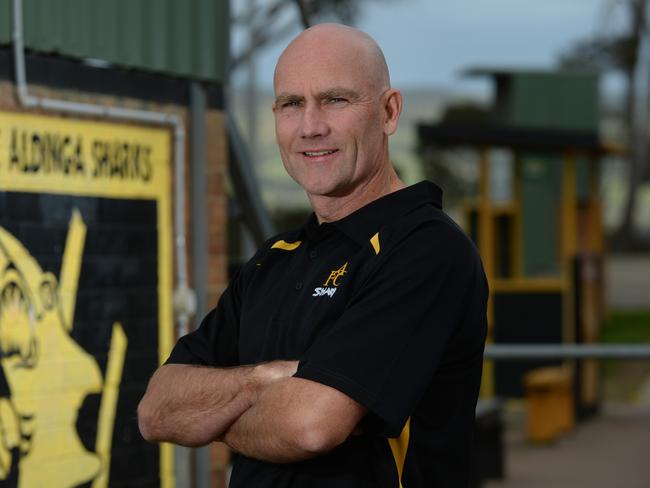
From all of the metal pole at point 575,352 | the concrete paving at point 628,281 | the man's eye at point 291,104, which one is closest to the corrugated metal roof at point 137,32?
the man's eye at point 291,104

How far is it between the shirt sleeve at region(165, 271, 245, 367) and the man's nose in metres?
0.52

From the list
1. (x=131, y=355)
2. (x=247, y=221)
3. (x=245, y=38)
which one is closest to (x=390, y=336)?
(x=131, y=355)

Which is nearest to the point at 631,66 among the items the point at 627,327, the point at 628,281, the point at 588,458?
the point at 628,281

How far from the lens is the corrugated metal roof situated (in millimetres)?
5258

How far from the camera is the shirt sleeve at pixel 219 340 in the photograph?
3643mm

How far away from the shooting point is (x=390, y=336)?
9.97 feet

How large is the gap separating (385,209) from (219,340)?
66cm

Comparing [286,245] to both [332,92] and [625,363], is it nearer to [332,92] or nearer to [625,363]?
[332,92]

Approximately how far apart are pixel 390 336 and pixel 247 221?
383 cm

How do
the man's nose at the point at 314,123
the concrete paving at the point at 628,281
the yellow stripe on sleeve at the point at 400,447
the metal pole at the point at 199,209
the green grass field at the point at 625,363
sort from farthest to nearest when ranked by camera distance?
the concrete paving at the point at 628,281 → the green grass field at the point at 625,363 → the metal pole at the point at 199,209 → the man's nose at the point at 314,123 → the yellow stripe on sleeve at the point at 400,447

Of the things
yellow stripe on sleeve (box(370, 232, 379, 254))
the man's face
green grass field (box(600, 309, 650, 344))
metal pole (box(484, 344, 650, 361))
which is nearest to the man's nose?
the man's face

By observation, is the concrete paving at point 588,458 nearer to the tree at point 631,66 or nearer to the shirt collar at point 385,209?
the shirt collar at point 385,209

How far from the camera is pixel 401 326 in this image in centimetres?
304

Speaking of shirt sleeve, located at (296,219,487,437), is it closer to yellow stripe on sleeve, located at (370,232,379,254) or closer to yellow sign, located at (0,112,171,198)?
yellow stripe on sleeve, located at (370,232,379,254)
